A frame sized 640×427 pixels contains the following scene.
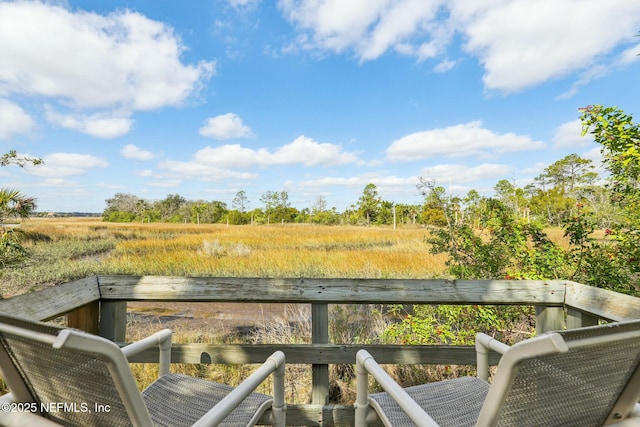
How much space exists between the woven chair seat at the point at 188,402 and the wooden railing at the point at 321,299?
0.25 m

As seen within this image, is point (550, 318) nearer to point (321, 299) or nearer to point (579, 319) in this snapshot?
point (579, 319)

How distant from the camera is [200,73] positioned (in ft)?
32.3

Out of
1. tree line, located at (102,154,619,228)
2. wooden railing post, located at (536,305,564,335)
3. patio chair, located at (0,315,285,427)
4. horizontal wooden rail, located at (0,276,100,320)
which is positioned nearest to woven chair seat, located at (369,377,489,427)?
patio chair, located at (0,315,285,427)

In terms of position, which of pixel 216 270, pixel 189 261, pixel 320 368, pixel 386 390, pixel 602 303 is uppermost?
pixel 602 303

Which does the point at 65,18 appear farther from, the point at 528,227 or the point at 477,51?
the point at 477,51

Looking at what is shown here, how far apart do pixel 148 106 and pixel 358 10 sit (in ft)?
39.6

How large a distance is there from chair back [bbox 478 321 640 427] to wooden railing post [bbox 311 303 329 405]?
901mm

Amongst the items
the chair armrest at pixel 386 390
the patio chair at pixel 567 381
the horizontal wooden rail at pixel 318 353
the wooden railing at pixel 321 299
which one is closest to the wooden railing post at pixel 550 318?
the wooden railing at pixel 321 299

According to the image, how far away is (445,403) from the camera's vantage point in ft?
3.64

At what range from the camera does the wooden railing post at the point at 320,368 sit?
4.75 ft

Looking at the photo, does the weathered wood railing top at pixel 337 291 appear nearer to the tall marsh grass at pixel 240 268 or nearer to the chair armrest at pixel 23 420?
the chair armrest at pixel 23 420

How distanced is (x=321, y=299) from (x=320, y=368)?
0.33m

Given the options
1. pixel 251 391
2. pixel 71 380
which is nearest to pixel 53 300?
pixel 71 380

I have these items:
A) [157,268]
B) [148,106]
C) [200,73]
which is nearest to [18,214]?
[157,268]
